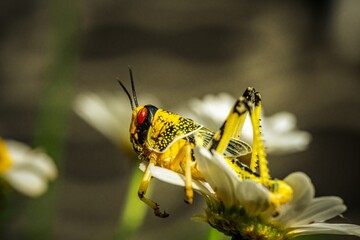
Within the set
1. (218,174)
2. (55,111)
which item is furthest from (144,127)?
(55,111)

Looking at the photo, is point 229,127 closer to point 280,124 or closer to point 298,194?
point 298,194

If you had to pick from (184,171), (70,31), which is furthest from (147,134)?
(70,31)

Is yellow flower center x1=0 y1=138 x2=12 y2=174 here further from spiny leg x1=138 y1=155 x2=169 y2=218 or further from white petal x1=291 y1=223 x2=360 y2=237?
white petal x1=291 y1=223 x2=360 y2=237

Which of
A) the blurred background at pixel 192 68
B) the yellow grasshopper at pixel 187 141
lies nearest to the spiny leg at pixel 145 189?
the yellow grasshopper at pixel 187 141

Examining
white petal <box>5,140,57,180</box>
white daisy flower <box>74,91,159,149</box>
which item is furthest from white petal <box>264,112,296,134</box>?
white petal <box>5,140,57,180</box>

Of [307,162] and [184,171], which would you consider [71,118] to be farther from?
[184,171]
